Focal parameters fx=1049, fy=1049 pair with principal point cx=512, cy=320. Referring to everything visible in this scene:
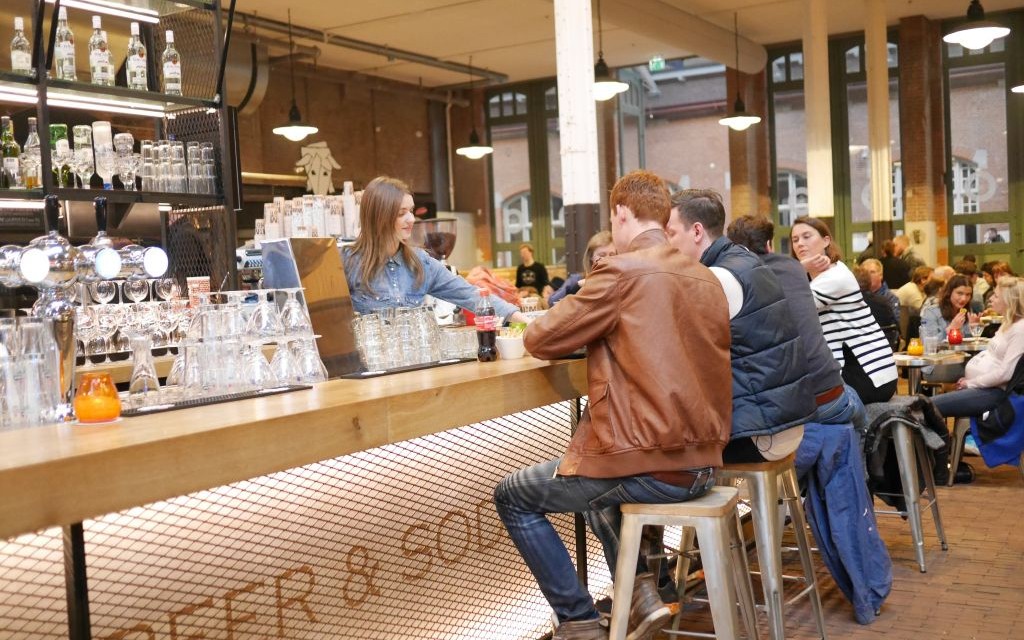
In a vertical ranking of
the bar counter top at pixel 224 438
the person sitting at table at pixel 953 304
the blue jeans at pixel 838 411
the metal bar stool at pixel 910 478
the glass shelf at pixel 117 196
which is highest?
the glass shelf at pixel 117 196

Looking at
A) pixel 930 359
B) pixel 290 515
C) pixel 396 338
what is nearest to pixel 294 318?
pixel 396 338

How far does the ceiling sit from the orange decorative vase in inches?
379

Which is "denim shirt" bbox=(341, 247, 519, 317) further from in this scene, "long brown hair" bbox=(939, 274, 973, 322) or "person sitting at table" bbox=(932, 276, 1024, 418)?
"long brown hair" bbox=(939, 274, 973, 322)

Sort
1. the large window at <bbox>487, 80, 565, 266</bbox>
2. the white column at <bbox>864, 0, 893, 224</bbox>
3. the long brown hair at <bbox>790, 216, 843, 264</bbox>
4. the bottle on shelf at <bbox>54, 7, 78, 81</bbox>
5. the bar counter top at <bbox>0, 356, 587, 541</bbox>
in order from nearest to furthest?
A: the bar counter top at <bbox>0, 356, 587, 541</bbox>
the bottle on shelf at <bbox>54, 7, 78, 81</bbox>
the long brown hair at <bbox>790, 216, 843, 264</bbox>
the white column at <bbox>864, 0, 893, 224</bbox>
the large window at <bbox>487, 80, 565, 266</bbox>

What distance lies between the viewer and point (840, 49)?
1582 cm

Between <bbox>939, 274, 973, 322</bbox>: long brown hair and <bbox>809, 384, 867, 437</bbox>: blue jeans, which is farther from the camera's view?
<bbox>939, 274, 973, 322</bbox>: long brown hair

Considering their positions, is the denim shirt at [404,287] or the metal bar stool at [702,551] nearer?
the metal bar stool at [702,551]

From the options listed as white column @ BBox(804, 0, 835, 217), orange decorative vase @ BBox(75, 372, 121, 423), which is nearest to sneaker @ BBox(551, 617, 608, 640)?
orange decorative vase @ BBox(75, 372, 121, 423)

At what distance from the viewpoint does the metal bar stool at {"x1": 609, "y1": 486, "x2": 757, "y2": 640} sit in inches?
108

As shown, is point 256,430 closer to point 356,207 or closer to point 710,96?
point 356,207

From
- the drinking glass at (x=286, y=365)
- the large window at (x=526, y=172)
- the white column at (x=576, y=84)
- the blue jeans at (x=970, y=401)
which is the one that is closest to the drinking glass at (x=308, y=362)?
the drinking glass at (x=286, y=365)

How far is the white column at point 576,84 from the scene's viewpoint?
5.31 meters

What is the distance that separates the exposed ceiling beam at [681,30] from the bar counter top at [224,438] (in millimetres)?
9051

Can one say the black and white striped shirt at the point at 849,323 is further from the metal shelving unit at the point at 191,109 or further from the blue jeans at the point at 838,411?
the metal shelving unit at the point at 191,109
